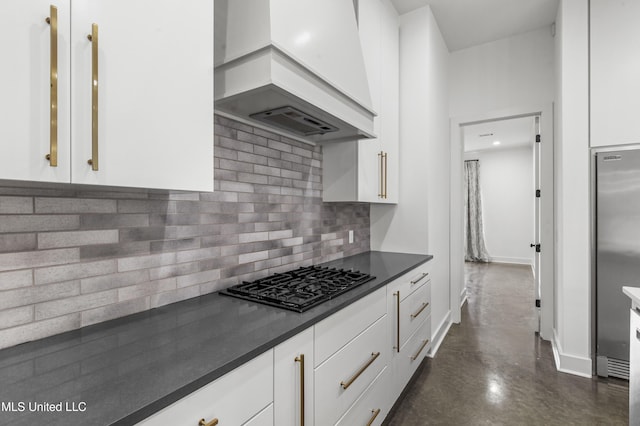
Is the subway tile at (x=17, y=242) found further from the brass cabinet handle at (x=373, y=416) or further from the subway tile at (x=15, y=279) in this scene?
the brass cabinet handle at (x=373, y=416)

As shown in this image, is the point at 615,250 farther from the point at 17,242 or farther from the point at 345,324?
the point at 17,242

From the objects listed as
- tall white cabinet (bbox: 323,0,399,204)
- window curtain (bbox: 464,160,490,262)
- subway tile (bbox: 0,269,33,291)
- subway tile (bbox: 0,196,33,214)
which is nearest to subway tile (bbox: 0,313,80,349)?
subway tile (bbox: 0,269,33,291)

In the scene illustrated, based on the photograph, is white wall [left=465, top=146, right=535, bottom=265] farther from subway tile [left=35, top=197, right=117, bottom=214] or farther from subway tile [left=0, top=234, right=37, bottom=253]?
subway tile [left=0, top=234, right=37, bottom=253]

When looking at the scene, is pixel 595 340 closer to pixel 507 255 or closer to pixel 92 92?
pixel 92 92

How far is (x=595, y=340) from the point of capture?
7.87 ft

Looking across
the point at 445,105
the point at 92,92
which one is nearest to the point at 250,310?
the point at 92,92

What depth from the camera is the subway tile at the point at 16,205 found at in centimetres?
90

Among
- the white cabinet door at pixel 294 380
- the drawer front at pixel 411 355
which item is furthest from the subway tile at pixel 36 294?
the drawer front at pixel 411 355

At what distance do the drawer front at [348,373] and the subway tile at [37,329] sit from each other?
2.82ft

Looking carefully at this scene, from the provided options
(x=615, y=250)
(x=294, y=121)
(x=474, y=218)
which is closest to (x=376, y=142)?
(x=294, y=121)

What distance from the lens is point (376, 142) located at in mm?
2393

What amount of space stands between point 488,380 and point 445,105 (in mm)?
2642

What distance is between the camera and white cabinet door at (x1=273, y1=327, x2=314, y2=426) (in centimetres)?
102

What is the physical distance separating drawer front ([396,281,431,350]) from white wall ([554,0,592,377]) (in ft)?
3.56
